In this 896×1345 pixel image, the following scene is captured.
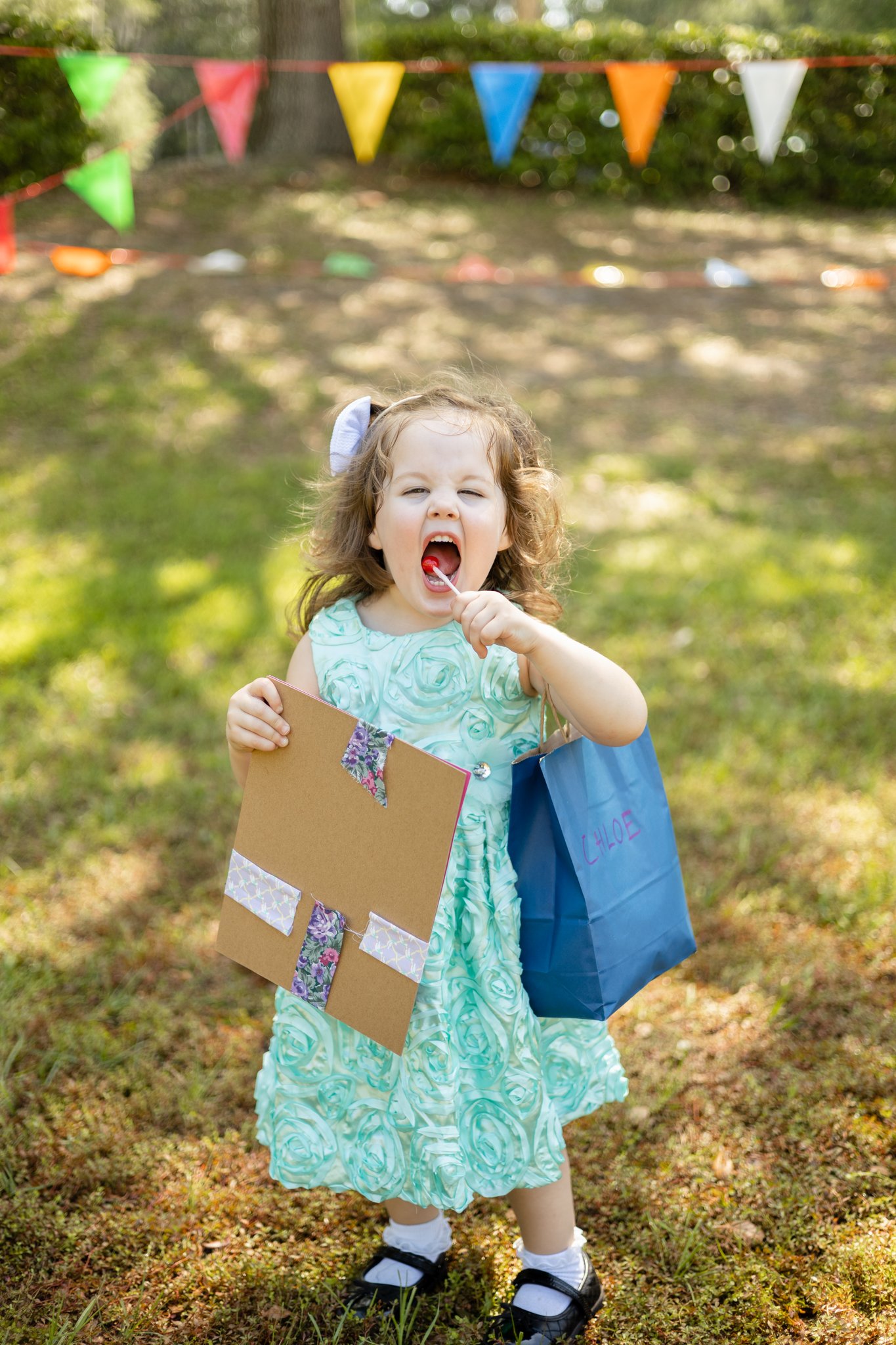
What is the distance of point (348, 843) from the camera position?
5.07 ft

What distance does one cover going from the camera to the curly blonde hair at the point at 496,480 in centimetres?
171

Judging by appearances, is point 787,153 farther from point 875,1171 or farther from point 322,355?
point 875,1171

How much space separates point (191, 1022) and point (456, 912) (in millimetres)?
1049

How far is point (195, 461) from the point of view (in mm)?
5762

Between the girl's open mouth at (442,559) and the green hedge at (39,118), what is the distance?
→ 583 cm

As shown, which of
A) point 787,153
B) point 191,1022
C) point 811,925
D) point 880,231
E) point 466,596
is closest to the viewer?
point 466,596

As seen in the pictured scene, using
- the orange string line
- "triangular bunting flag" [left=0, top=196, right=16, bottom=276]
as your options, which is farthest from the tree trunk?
"triangular bunting flag" [left=0, top=196, right=16, bottom=276]

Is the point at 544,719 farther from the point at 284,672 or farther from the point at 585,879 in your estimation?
the point at 284,672

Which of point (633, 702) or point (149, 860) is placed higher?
point (633, 702)

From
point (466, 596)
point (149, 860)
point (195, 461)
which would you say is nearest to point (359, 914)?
point (466, 596)

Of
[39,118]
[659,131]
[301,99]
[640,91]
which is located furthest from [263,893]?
[659,131]

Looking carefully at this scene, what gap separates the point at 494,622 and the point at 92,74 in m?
5.44

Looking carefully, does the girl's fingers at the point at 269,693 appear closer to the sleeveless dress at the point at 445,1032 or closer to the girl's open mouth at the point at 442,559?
the sleeveless dress at the point at 445,1032

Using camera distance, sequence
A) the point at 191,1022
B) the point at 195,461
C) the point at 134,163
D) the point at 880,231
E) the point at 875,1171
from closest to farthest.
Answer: the point at 875,1171 < the point at 191,1022 < the point at 195,461 < the point at 134,163 < the point at 880,231
